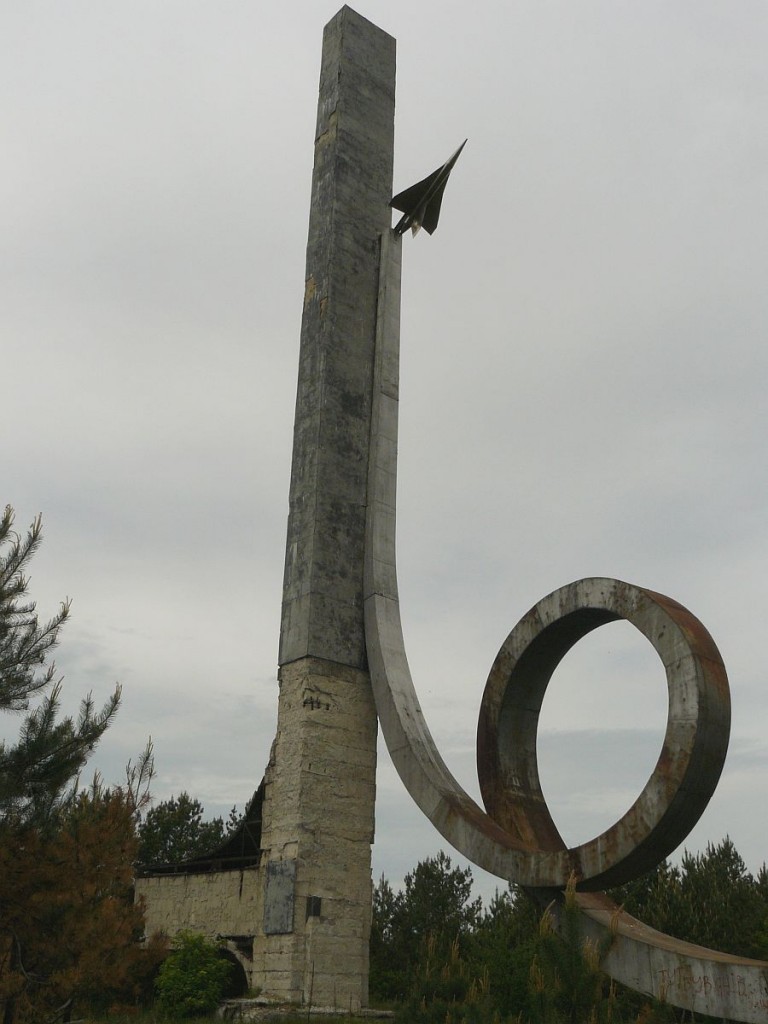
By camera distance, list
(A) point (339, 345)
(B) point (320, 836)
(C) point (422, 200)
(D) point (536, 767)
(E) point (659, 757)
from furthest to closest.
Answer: (C) point (422, 200) < (A) point (339, 345) < (B) point (320, 836) < (D) point (536, 767) < (E) point (659, 757)

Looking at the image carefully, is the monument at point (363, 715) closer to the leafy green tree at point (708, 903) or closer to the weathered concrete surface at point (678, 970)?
the weathered concrete surface at point (678, 970)

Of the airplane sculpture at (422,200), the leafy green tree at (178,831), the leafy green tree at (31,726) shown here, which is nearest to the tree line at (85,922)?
the leafy green tree at (31,726)

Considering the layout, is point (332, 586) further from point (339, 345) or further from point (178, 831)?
point (178, 831)

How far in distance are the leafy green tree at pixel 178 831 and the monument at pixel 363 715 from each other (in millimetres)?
18655

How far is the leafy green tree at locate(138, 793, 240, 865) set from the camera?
107ft

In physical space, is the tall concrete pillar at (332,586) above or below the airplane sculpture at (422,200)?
below

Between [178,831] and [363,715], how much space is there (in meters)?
24.3

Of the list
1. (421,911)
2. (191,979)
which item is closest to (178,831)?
(421,911)

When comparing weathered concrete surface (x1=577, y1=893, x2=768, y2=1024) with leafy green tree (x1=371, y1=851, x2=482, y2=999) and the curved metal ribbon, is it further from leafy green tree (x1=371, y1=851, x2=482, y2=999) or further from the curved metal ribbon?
leafy green tree (x1=371, y1=851, x2=482, y2=999)

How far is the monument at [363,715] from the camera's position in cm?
963

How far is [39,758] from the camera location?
10750mm

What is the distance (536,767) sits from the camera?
12047 mm

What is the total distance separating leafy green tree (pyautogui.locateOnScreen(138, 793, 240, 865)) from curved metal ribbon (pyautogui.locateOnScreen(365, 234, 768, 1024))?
68.9ft

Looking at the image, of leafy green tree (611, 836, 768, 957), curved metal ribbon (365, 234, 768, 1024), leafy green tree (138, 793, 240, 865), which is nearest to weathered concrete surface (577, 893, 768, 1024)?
curved metal ribbon (365, 234, 768, 1024)
